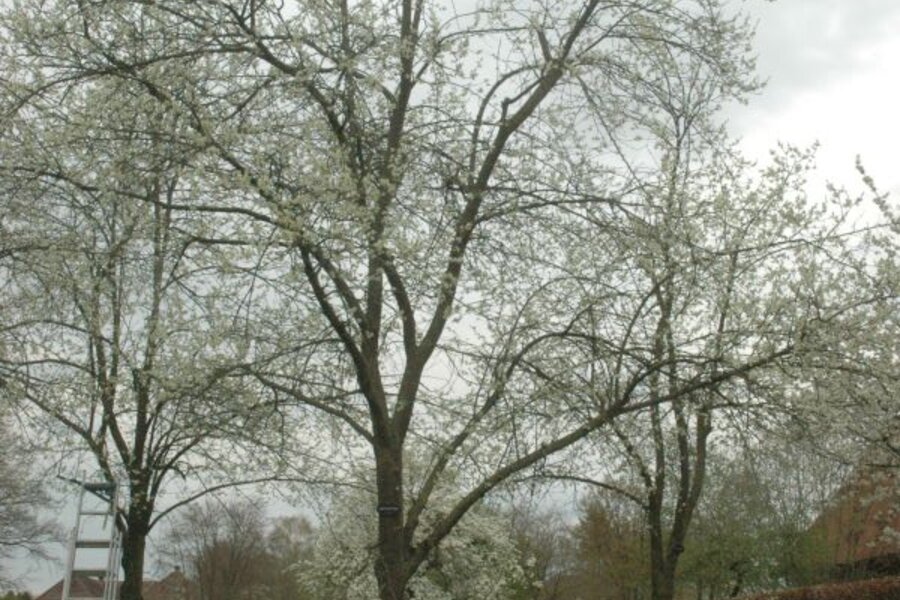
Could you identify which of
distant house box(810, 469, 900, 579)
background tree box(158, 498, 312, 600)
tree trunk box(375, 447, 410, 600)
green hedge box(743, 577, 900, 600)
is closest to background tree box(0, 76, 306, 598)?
tree trunk box(375, 447, 410, 600)

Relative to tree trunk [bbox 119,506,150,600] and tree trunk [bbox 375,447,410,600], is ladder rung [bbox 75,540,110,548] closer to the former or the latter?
tree trunk [bbox 119,506,150,600]

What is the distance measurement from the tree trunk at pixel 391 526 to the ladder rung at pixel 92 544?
3.98 m

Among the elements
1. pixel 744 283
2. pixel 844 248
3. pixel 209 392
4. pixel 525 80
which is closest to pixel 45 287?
pixel 209 392

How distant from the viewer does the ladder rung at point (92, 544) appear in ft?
36.2

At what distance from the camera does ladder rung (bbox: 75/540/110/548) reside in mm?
11039

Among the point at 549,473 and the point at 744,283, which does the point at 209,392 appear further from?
the point at 744,283

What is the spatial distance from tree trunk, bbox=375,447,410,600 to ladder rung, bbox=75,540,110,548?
13.1ft

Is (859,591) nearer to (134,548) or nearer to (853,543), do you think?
(134,548)

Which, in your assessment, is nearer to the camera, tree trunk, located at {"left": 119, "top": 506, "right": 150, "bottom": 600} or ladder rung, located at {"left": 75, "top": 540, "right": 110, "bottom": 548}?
ladder rung, located at {"left": 75, "top": 540, "right": 110, "bottom": 548}

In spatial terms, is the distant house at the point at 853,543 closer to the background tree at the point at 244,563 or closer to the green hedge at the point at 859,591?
the green hedge at the point at 859,591

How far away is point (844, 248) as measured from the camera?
27.4ft

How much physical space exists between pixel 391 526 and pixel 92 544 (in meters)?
4.39

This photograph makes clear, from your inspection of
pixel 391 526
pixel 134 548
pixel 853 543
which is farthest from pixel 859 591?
pixel 853 543

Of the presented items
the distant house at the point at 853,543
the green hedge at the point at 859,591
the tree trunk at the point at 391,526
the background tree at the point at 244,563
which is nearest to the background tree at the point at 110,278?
the tree trunk at the point at 391,526
